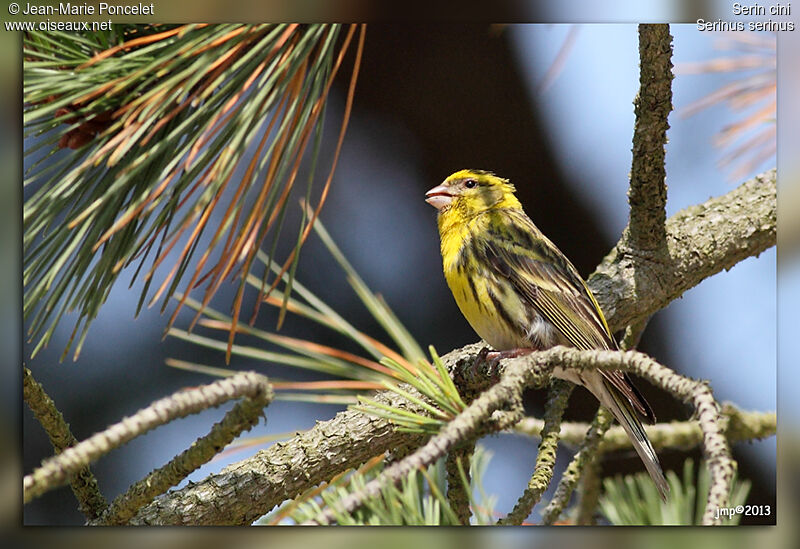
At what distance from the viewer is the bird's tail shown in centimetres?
124

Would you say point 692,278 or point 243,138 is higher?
point 243,138

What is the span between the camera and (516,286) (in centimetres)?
130

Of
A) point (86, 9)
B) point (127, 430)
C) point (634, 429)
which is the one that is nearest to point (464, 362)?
point (634, 429)

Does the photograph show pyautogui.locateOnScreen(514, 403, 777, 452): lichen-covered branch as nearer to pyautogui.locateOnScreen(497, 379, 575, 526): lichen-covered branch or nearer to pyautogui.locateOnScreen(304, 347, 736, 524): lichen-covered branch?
pyautogui.locateOnScreen(497, 379, 575, 526): lichen-covered branch

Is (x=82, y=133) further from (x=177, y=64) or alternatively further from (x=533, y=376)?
(x=533, y=376)

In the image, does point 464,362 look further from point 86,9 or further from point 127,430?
point 86,9

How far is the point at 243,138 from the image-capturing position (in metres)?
1.09

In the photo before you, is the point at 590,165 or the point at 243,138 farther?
the point at 590,165

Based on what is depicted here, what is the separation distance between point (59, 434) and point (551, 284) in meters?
0.74

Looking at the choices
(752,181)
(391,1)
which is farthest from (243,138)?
(752,181)

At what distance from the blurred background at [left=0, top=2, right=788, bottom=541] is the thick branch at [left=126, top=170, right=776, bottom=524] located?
0.13 feet

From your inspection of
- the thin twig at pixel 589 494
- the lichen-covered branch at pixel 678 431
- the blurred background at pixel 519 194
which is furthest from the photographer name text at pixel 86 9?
the thin twig at pixel 589 494

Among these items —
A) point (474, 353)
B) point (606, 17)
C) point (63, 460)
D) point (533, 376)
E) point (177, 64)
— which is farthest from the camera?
point (606, 17)

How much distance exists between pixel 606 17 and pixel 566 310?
0.49 metres
